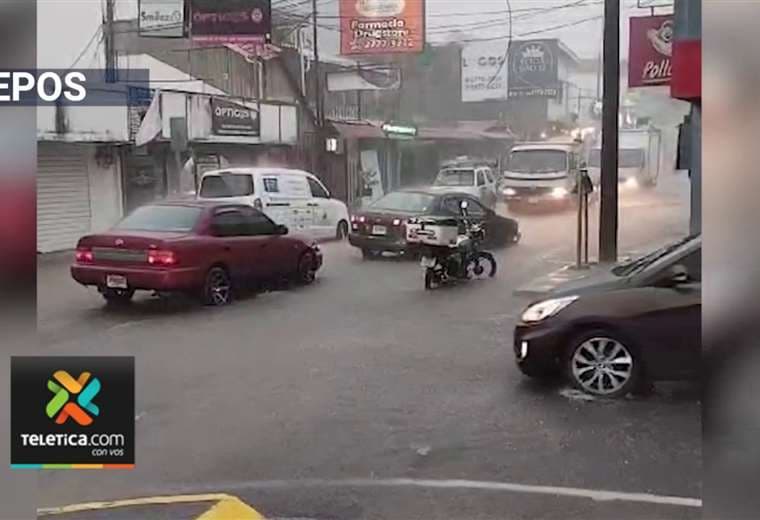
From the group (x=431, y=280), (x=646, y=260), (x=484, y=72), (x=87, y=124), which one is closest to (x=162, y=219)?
(x=87, y=124)

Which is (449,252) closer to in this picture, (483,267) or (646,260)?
(483,267)

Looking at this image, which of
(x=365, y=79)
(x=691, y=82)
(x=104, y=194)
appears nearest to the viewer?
(x=691, y=82)

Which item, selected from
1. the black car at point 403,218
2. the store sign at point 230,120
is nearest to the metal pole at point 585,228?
the black car at point 403,218

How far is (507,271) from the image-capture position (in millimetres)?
3666

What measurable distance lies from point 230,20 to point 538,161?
3.61ft

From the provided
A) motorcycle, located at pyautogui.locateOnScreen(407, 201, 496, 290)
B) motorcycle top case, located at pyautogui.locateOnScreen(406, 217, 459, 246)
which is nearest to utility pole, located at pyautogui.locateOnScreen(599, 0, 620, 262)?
motorcycle, located at pyautogui.locateOnScreen(407, 201, 496, 290)

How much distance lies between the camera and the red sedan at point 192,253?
11.7 feet

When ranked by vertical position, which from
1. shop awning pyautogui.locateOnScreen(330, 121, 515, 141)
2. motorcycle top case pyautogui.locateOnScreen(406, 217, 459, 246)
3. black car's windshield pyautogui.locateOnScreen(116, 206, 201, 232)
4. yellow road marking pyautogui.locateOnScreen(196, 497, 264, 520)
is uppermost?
shop awning pyautogui.locateOnScreen(330, 121, 515, 141)

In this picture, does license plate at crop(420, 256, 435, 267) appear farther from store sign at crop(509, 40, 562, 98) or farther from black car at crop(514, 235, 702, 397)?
store sign at crop(509, 40, 562, 98)

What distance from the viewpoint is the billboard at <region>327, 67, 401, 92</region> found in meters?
3.61

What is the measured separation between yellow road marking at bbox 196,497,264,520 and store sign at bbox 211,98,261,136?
120 cm

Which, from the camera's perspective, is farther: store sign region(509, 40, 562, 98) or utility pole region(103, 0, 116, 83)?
store sign region(509, 40, 562, 98)

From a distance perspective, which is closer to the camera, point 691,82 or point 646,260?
point 691,82

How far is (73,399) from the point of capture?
3.58 m
